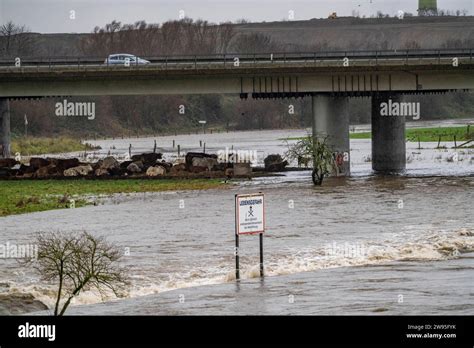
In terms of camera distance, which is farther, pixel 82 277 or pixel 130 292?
pixel 130 292

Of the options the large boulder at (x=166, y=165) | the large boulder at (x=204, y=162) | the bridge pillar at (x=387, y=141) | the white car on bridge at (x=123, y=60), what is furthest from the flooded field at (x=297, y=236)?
the white car on bridge at (x=123, y=60)

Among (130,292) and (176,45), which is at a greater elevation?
(176,45)

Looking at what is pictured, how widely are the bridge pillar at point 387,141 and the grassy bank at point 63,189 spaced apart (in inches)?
572

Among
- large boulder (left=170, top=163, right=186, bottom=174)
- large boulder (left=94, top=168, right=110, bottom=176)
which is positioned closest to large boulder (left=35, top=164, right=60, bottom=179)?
large boulder (left=94, top=168, right=110, bottom=176)

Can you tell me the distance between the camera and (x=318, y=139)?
7350cm

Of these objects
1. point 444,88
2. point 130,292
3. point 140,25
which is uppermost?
point 140,25

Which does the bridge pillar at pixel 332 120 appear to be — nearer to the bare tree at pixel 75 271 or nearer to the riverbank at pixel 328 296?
the riverbank at pixel 328 296

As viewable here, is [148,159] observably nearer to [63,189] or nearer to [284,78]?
[284,78]

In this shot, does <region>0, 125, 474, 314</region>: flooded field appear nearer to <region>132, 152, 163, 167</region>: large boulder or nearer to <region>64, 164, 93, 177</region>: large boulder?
<region>132, 152, 163, 167</region>: large boulder

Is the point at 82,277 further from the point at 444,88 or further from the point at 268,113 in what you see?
the point at 268,113

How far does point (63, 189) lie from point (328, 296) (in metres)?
38.1

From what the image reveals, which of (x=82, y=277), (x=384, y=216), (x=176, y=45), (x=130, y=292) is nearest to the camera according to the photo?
(x=82, y=277)
